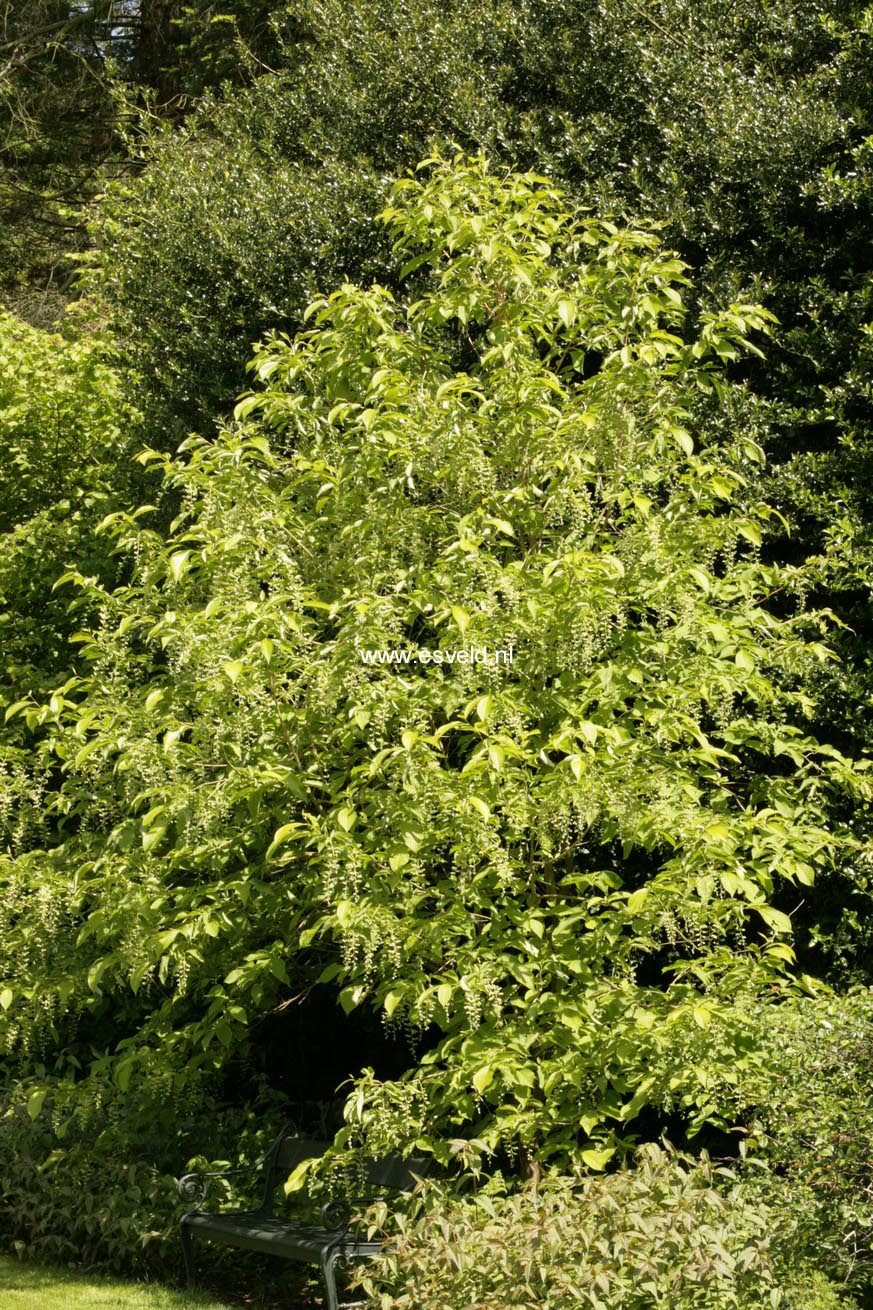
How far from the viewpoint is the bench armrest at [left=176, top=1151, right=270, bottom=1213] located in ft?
14.7

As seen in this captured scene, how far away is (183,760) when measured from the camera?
12.6 feet

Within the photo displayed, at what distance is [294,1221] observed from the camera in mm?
4262

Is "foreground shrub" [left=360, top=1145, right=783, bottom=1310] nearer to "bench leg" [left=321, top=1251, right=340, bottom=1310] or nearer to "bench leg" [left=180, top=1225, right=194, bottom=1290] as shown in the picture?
"bench leg" [left=321, top=1251, right=340, bottom=1310]

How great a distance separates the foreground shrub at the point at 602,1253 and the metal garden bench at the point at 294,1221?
34 cm

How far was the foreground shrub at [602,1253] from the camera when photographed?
2828 mm

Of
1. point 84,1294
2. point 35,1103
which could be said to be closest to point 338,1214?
point 84,1294

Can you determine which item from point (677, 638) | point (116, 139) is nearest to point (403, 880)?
point (677, 638)

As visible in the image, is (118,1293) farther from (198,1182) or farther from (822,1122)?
(822,1122)

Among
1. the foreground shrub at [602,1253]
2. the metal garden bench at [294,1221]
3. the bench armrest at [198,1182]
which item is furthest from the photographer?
the bench armrest at [198,1182]

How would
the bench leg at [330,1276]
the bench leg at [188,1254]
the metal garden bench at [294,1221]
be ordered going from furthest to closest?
the bench leg at [188,1254], the metal garden bench at [294,1221], the bench leg at [330,1276]

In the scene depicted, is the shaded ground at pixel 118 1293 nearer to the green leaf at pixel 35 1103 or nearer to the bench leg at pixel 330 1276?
the green leaf at pixel 35 1103

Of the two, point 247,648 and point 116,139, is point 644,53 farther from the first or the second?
point 116,139

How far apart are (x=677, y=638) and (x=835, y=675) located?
1173 millimetres

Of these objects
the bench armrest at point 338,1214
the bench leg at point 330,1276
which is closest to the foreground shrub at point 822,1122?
the bench leg at point 330,1276
